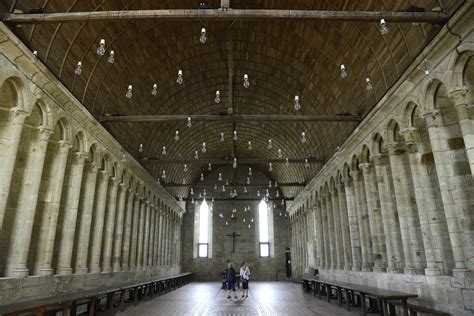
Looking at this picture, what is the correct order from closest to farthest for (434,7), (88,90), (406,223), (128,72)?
(434,7), (406,223), (88,90), (128,72)

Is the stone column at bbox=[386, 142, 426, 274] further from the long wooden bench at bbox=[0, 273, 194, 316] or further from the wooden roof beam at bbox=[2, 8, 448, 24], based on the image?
the long wooden bench at bbox=[0, 273, 194, 316]

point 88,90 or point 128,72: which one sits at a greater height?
point 128,72

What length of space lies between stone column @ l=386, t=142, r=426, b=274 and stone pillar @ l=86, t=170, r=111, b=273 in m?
12.3

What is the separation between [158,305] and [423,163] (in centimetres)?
1142

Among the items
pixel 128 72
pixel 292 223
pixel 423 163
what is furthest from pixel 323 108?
pixel 292 223

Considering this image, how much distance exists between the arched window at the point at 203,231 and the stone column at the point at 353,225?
23.6 m

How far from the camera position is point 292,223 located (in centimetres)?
3525

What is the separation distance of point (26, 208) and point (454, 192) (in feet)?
39.5

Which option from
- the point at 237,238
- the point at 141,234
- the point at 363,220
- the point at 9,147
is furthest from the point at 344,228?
the point at 237,238

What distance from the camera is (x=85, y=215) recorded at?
46.5 ft

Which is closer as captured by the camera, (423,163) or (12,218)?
(12,218)

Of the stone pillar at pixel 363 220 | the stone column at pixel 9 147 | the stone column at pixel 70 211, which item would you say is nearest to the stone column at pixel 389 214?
the stone pillar at pixel 363 220

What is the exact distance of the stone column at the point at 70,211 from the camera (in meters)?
12.3

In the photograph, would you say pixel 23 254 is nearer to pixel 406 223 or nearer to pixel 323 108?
pixel 406 223
